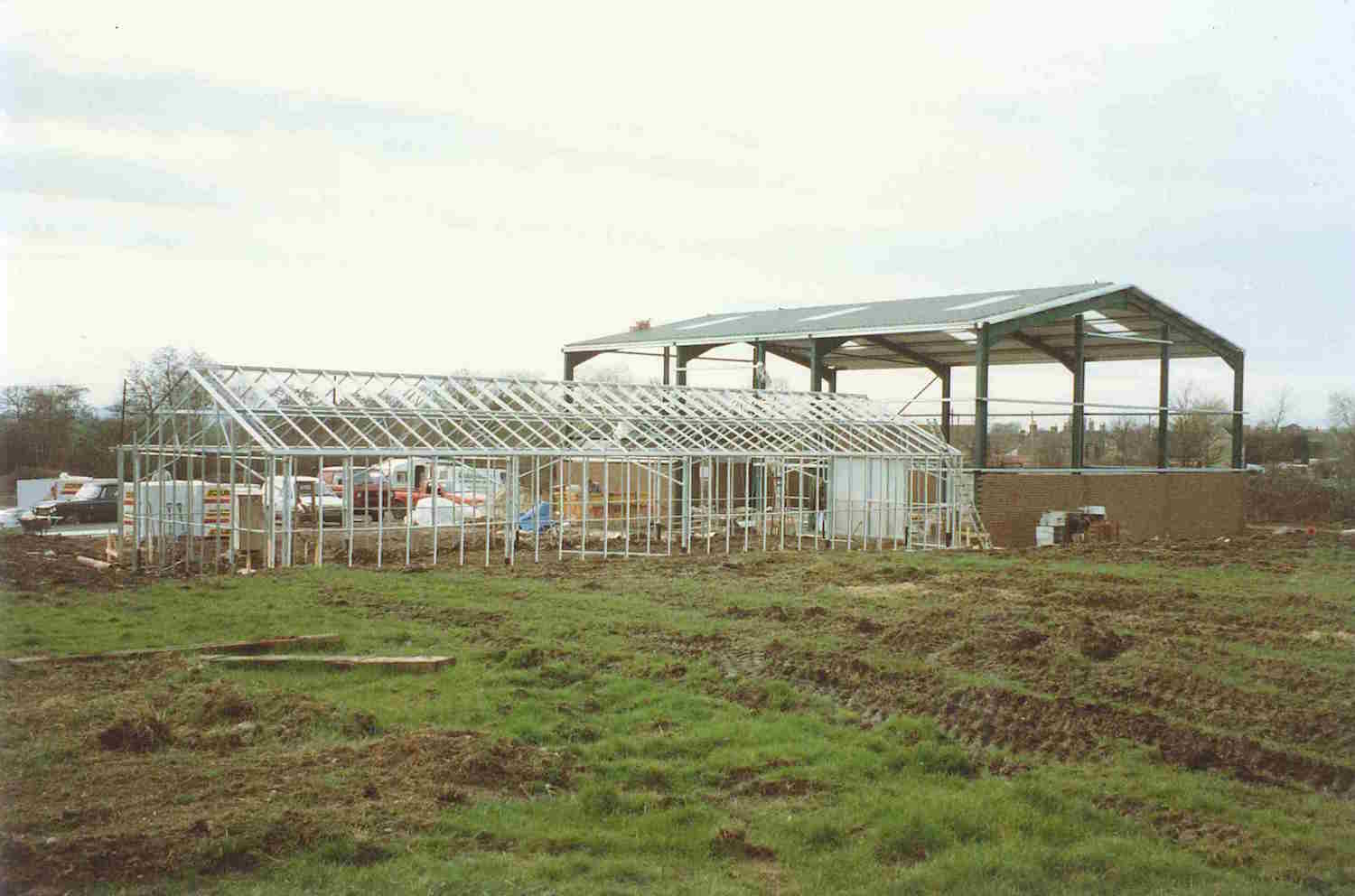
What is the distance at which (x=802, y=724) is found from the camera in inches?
328

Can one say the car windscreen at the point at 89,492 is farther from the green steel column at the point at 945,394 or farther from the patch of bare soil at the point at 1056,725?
the patch of bare soil at the point at 1056,725

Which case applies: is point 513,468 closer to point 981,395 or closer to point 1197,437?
point 981,395

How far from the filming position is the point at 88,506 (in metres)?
29.6

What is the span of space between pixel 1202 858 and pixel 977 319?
837 inches

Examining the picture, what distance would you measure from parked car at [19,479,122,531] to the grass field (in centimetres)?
1678

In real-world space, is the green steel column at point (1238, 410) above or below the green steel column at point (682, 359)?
below

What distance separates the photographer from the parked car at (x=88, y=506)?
1129 inches

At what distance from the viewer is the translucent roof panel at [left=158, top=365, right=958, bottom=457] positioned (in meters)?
19.0

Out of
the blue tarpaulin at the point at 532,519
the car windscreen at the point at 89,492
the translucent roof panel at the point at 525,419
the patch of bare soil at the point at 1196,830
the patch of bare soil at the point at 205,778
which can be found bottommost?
the patch of bare soil at the point at 1196,830

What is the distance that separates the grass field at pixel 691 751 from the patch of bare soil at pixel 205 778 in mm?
25

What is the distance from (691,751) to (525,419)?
14887 millimetres

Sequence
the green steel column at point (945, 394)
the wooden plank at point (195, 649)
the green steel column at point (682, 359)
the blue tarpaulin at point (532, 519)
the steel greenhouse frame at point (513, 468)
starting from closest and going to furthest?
the wooden plank at point (195, 649)
the steel greenhouse frame at point (513, 468)
the blue tarpaulin at point (532, 519)
the green steel column at point (945, 394)
the green steel column at point (682, 359)

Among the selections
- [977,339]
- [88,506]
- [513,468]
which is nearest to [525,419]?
[513,468]

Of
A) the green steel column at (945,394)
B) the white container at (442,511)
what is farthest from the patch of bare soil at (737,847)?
the green steel column at (945,394)
